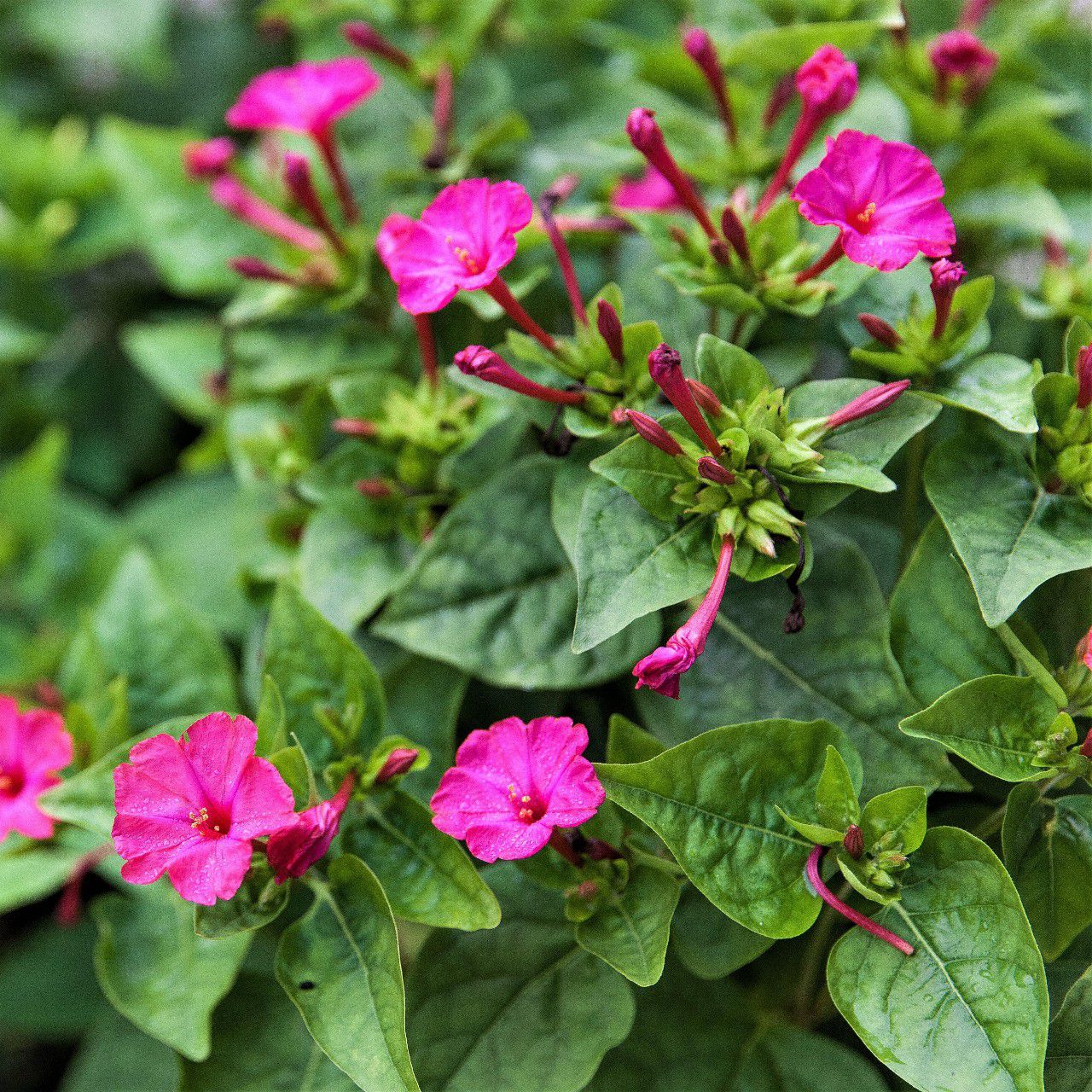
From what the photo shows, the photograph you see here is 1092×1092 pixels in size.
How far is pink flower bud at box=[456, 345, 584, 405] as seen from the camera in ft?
2.46

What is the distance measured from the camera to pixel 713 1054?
912 mm

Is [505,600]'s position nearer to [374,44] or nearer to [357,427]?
[357,427]

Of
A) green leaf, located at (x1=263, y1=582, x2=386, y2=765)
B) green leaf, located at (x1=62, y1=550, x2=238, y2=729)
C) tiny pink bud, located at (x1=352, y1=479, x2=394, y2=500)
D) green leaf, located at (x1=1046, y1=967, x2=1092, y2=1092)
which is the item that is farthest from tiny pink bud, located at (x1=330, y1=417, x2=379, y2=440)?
green leaf, located at (x1=1046, y1=967, x2=1092, y2=1092)

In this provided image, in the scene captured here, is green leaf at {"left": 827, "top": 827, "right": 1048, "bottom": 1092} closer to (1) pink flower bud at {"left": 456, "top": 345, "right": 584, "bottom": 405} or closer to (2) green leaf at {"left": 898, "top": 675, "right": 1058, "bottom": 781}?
(2) green leaf at {"left": 898, "top": 675, "right": 1058, "bottom": 781}

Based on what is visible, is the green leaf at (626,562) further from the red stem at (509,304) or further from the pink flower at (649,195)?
the pink flower at (649,195)

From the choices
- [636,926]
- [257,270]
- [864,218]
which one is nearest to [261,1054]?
[636,926]

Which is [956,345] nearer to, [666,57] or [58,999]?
[666,57]

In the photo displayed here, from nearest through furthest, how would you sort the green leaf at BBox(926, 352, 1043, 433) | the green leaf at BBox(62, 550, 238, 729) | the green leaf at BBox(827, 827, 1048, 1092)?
the green leaf at BBox(827, 827, 1048, 1092), the green leaf at BBox(926, 352, 1043, 433), the green leaf at BBox(62, 550, 238, 729)

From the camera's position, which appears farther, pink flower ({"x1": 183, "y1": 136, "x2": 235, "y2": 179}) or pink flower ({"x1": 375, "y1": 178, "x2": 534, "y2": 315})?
pink flower ({"x1": 183, "y1": 136, "x2": 235, "y2": 179})

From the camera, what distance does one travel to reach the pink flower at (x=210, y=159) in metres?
1.15

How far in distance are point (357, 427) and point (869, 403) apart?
16.6 inches

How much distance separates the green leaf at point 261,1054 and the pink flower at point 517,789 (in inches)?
11.0

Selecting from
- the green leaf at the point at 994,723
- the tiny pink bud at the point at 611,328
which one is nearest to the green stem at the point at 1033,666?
the green leaf at the point at 994,723

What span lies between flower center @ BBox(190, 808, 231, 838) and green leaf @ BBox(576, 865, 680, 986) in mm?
252
